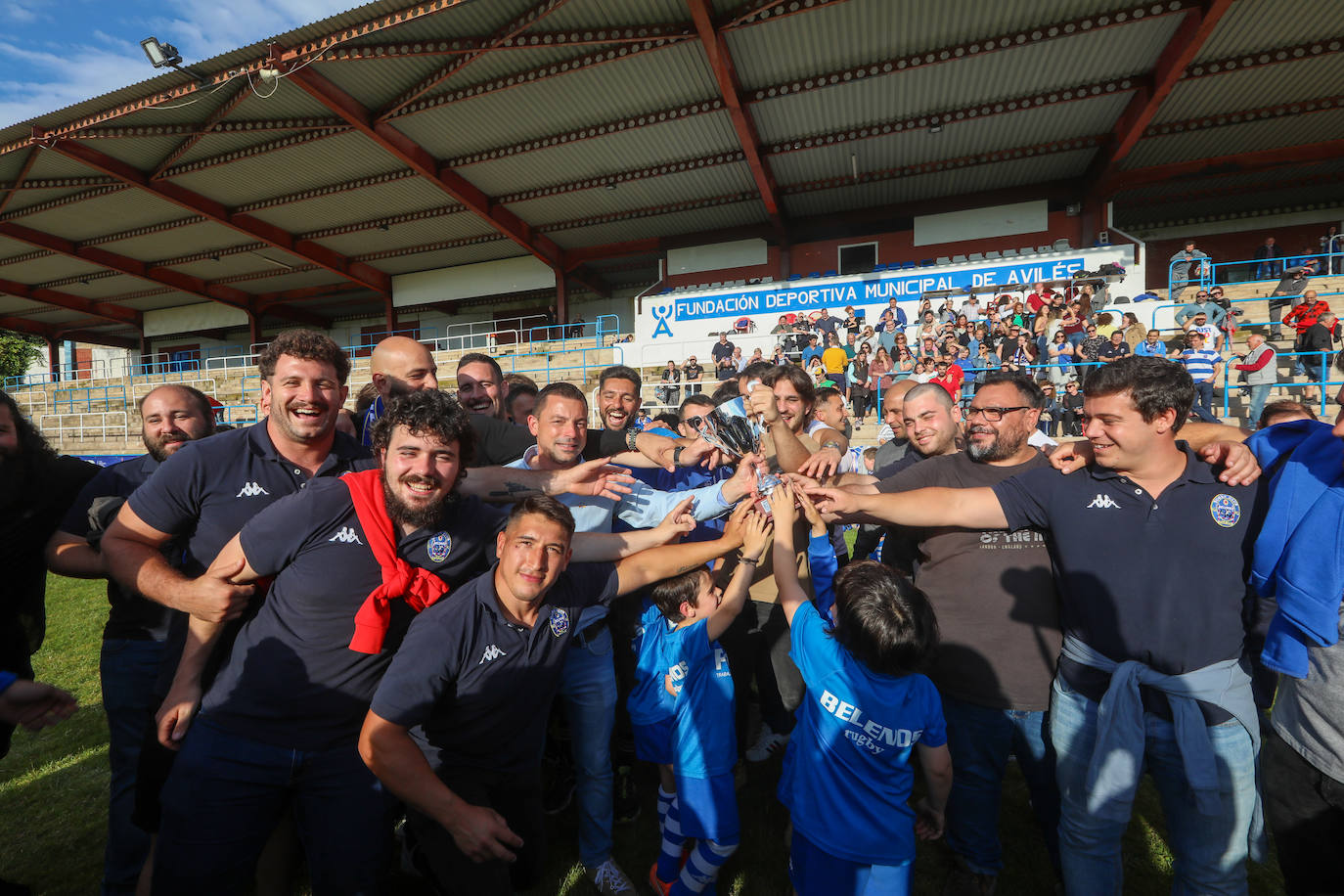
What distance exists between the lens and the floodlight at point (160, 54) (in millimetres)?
11977

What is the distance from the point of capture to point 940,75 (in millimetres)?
13367

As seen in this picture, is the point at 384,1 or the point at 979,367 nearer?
the point at 384,1

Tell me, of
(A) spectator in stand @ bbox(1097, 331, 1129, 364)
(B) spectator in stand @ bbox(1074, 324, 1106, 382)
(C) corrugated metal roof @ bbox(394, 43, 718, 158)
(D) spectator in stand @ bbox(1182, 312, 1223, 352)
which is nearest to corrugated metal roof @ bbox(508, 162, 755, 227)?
(C) corrugated metal roof @ bbox(394, 43, 718, 158)

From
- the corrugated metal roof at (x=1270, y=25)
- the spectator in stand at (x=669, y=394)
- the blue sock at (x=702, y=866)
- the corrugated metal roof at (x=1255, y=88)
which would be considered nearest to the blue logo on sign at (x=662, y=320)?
the spectator in stand at (x=669, y=394)

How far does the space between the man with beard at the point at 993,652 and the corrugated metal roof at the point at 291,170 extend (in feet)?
57.3

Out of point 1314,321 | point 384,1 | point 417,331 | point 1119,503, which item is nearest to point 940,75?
point 1314,321

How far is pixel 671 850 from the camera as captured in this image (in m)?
2.87

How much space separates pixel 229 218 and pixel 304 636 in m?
22.5

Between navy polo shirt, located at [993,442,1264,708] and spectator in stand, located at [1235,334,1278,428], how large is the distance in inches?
478

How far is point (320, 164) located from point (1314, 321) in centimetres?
2358

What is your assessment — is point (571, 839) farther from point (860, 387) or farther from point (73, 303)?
point (73, 303)

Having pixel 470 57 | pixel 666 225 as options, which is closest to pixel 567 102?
pixel 470 57

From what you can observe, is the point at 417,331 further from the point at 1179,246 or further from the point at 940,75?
the point at 1179,246

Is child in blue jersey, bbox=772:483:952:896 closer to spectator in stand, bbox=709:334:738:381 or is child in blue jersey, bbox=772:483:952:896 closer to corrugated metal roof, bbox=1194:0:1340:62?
spectator in stand, bbox=709:334:738:381
